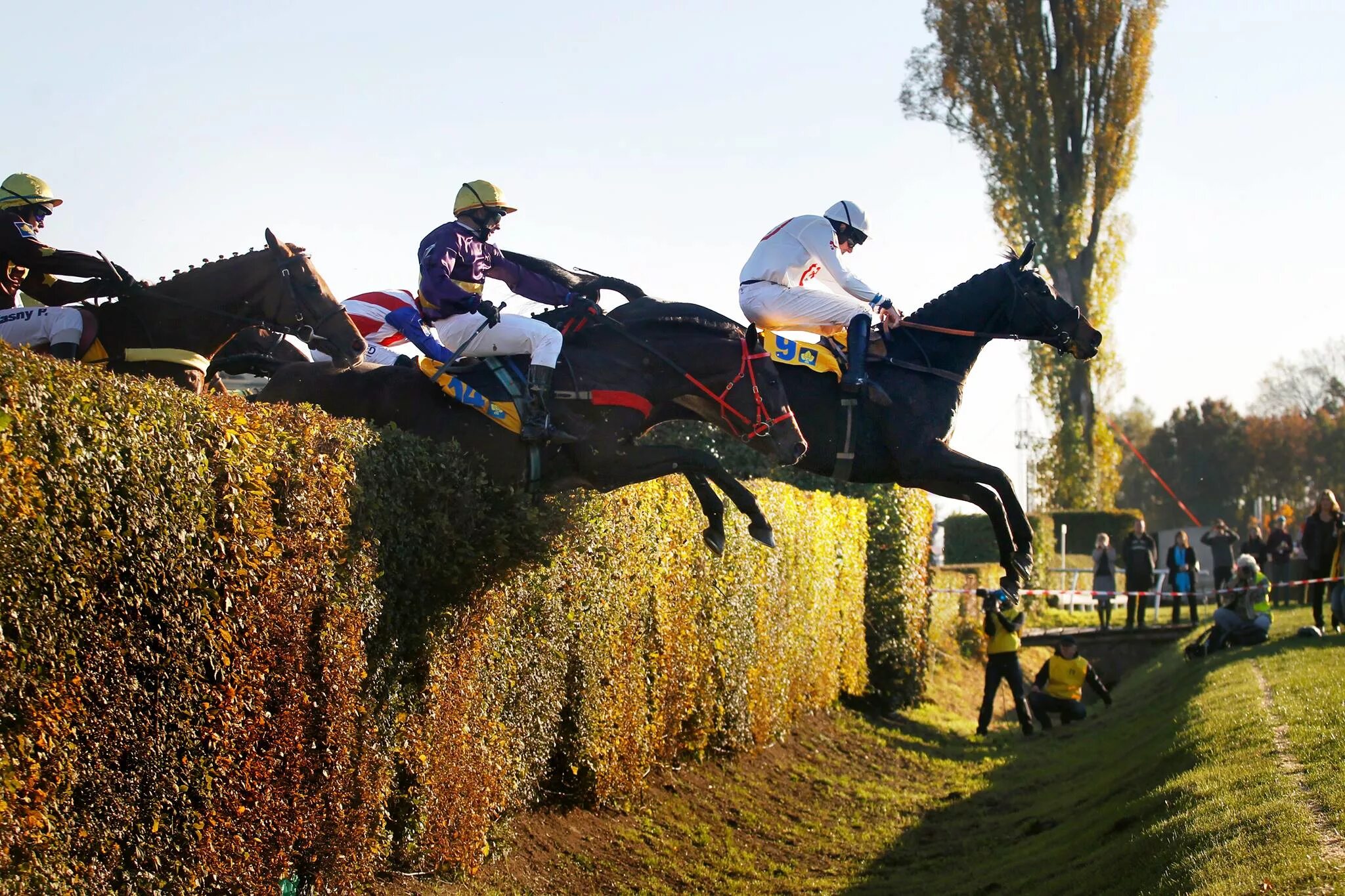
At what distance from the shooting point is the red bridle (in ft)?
30.3

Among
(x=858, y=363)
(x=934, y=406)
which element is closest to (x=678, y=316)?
(x=858, y=363)

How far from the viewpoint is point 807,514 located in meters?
15.2

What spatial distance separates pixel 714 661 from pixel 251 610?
6999 mm

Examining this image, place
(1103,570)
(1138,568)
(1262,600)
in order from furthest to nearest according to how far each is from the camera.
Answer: (1103,570), (1138,568), (1262,600)

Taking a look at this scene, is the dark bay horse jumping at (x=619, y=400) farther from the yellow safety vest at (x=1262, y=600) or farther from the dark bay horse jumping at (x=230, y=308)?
the yellow safety vest at (x=1262, y=600)

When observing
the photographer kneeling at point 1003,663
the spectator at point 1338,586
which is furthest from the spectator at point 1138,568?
the photographer kneeling at point 1003,663

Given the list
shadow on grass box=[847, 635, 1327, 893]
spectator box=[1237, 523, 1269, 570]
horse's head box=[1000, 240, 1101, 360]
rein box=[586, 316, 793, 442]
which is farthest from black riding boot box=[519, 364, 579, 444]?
spectator box=[1237, 523, 1269, 570]

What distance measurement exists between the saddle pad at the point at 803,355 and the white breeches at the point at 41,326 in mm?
4475

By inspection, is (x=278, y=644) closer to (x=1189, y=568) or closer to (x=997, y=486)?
(x=997, y=486)

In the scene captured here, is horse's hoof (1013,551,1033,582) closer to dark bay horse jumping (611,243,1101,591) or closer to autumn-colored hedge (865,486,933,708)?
dark bay horse jumping (611,243,1101,591)

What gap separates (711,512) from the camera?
32.3 ft

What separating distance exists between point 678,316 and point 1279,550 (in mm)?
17119

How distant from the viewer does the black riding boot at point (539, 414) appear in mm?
8586

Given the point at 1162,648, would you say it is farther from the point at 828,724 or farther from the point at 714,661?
the point at 714,661
